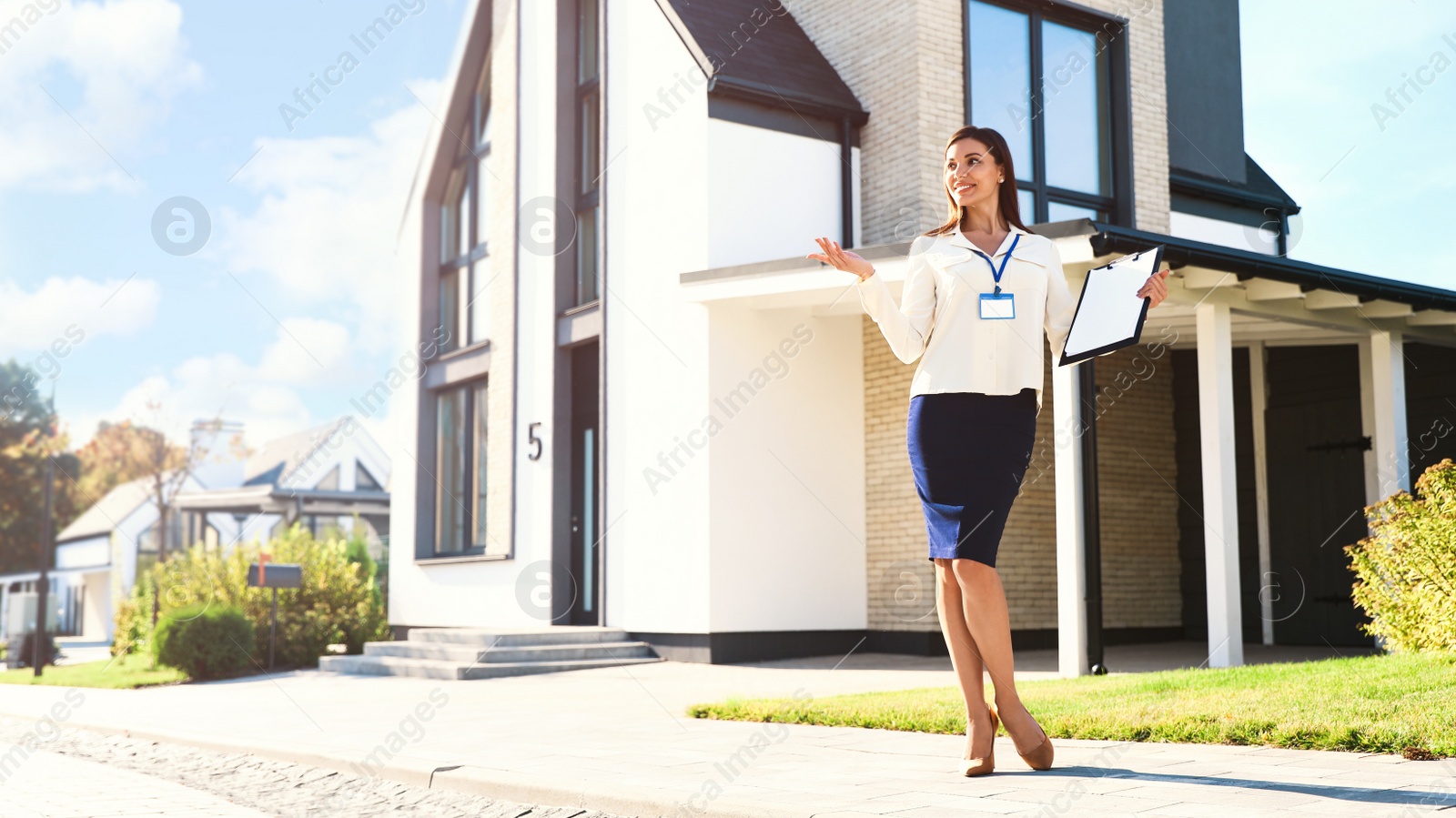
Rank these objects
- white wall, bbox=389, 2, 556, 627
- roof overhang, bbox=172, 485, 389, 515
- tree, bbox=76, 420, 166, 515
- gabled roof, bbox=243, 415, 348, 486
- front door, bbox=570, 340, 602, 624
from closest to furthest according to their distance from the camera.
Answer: front door, bbox=570, 340, 602, 624, white wall, bbox=389, 2, 556, 627, roof overhang, bbox=172, 485, 389, 515, tree, bbox=76, 420, 166, 515, gabled roof, bbox=243, 415, 348, 486

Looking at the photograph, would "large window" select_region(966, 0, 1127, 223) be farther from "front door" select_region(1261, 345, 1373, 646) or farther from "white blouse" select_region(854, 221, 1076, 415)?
"white blouse" select_region(854, 221, 1076, 415)

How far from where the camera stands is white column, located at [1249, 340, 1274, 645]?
11516 mm

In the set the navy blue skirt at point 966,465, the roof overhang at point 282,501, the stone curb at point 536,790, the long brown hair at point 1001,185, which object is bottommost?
the stone curb at point 536,790

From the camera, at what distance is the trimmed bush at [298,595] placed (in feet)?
46.6

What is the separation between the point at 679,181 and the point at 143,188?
4609mm

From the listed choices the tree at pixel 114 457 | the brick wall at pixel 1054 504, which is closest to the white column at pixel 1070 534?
the brick wall at pixel 1054 504

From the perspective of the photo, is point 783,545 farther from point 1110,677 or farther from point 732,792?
point 732,792

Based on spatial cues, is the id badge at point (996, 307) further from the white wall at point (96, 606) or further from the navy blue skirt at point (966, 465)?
the white wall at point (96, 606)

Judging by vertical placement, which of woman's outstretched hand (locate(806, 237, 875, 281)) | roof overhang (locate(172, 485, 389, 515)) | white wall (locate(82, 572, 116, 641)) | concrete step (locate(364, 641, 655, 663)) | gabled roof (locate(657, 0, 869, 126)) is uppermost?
gabled roof (locate(657, 0, 869, 126))

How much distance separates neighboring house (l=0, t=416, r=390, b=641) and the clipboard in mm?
24898

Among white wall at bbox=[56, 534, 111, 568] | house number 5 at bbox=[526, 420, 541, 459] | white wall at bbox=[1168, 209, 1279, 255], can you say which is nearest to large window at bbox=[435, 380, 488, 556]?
house number 5 at bbox=[526, 420, 541, 459]

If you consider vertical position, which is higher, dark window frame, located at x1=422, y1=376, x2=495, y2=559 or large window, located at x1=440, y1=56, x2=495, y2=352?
large window, located at x1=440, y1=56, x2=495, y2=352

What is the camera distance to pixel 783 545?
36.6ft

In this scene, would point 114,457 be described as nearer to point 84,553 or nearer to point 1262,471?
point 84,553
